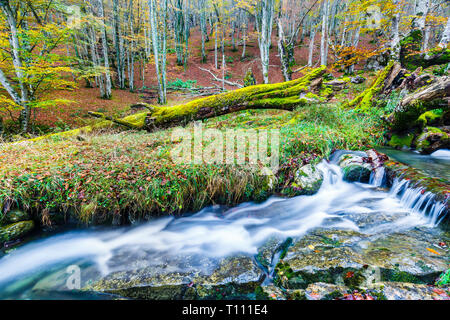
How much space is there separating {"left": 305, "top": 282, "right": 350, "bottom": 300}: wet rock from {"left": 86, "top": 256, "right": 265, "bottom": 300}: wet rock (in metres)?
0.72

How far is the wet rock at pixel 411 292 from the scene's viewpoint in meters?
1.77

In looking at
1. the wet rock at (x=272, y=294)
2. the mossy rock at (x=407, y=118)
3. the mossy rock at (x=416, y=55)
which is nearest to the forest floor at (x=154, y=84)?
the mossy rock at (x=416, y=55)

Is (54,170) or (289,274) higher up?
(54,170)

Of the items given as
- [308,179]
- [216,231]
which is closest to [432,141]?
[308,179]

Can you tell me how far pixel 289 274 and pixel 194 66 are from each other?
27.3 meters

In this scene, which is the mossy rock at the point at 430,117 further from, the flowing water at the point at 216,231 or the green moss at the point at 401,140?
the flowing water at the point at 216,231

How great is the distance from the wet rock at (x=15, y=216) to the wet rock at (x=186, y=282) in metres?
2.23

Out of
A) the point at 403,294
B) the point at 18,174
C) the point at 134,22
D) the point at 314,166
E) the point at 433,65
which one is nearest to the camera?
the point at 403,294

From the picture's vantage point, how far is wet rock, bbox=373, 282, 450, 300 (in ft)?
5.82

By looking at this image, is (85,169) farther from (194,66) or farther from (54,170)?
(194,66)

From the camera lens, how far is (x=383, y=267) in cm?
234

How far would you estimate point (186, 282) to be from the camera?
256 centimetres

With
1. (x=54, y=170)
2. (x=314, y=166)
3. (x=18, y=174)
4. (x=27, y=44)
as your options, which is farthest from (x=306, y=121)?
(x=27, y=44)

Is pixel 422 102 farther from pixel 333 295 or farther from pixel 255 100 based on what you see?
pixel 333 295
